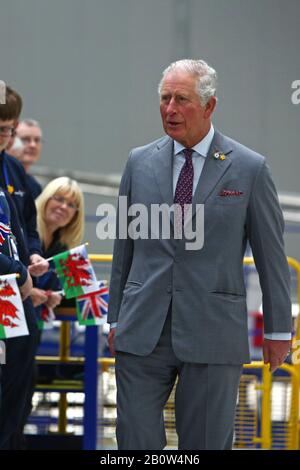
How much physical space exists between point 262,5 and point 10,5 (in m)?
2.59

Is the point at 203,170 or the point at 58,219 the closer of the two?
the point at 203,170

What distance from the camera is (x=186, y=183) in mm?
3713

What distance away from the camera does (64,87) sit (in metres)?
11.2

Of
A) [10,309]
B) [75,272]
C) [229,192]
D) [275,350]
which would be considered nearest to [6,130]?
[10,309]

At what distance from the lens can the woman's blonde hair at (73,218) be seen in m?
5.54

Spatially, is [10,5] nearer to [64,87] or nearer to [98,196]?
[64,87]

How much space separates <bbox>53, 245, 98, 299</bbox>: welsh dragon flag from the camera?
504 centimetres

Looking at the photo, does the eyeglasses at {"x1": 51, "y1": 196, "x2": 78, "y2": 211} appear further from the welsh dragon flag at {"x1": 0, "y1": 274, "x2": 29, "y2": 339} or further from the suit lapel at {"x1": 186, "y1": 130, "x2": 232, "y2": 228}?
the suit lapel at {"x1": 186, "y1": 130, "x2": 232, "y2": 228}

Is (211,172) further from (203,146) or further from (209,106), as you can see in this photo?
(209,106)

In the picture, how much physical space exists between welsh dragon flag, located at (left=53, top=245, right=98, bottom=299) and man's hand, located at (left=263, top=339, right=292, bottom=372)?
1.49 meters

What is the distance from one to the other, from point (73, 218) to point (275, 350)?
2147mm

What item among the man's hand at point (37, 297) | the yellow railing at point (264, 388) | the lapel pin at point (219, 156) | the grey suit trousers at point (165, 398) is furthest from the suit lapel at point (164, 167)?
the yellow railing at point (264, 388)
